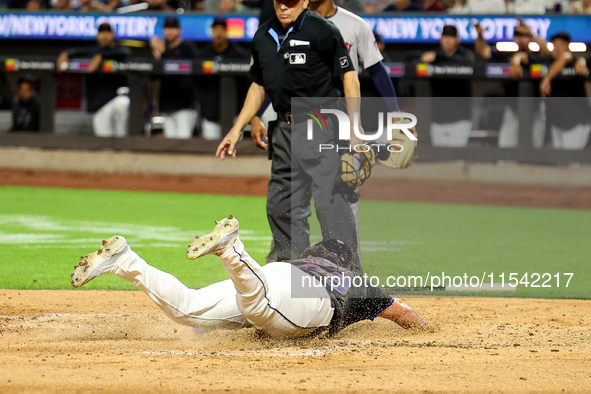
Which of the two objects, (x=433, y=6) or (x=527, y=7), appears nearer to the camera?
(x=527, y=7)

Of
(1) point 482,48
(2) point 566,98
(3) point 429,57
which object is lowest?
(2) point 566,98

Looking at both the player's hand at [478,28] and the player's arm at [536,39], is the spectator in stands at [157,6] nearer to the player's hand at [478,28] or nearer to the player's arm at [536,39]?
the player's hand at [478,28]

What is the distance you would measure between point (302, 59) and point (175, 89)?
7469 millimetres

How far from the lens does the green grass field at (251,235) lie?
5875 mm

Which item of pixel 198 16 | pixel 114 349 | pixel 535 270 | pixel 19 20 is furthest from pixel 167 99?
pixel 114 349

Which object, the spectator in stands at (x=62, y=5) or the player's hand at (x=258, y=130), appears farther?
the spectator in stands at (x=62, y=5)

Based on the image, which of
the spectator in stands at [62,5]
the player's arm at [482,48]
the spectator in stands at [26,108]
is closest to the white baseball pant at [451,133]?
the player's arm at [482,48]

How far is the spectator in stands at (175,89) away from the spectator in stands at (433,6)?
11.6 ft

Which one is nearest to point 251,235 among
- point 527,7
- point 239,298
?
point 239,298

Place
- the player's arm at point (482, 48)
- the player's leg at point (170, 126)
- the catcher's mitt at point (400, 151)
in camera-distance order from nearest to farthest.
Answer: the catcher's mitt at point (400, 151) → the player's arm at point (482, 48) → the player's leg at point (170, 126)

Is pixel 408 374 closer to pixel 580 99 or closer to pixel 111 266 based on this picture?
pixel 111 266

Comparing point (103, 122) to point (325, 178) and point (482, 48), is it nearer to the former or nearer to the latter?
point (482, 48)

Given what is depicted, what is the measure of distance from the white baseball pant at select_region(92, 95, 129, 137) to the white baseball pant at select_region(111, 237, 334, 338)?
9049 mm

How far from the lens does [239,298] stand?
11.8ft
